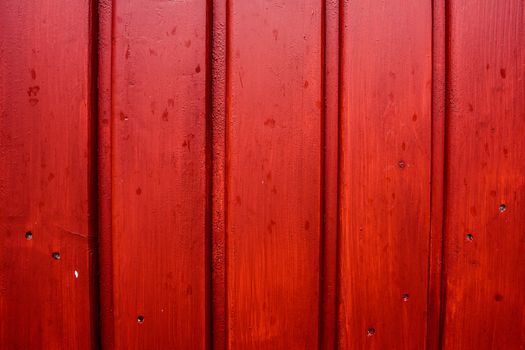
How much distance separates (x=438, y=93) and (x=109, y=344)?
2.20 feet

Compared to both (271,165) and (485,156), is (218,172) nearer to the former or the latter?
(271,165)

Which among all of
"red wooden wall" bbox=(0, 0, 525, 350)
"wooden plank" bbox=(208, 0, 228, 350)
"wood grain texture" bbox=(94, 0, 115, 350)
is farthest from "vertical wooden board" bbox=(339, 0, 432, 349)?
"wood grain texture" bbox=(94, 0, 115, 350)

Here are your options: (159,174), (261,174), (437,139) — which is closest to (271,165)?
(261,174)

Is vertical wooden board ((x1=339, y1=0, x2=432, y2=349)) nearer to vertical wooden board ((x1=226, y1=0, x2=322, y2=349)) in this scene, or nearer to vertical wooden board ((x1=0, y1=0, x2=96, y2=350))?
vertical wooden board ((x1=226, y1=0, x2=322, y2=349))

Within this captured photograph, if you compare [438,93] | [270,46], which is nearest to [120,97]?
[270,46]

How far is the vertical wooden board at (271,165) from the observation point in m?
0.50

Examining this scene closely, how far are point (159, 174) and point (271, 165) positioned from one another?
18 centimetres

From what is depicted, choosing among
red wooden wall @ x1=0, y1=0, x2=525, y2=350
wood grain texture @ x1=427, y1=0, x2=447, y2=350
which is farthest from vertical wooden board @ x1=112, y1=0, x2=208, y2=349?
wood grain texture @ x1=427, y1=0, x2=447, y2=350

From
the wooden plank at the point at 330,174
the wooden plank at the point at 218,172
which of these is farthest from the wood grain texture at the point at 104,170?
the wooden plank at the point at 330,174

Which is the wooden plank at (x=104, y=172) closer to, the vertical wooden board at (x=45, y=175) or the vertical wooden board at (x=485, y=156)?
the vertical wooden board at (x=45, y=175)

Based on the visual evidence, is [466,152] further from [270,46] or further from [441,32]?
[270,46]

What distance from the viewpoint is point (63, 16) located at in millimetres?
489

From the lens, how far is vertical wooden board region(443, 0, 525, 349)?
0.52 metres

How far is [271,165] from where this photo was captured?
0.51m
